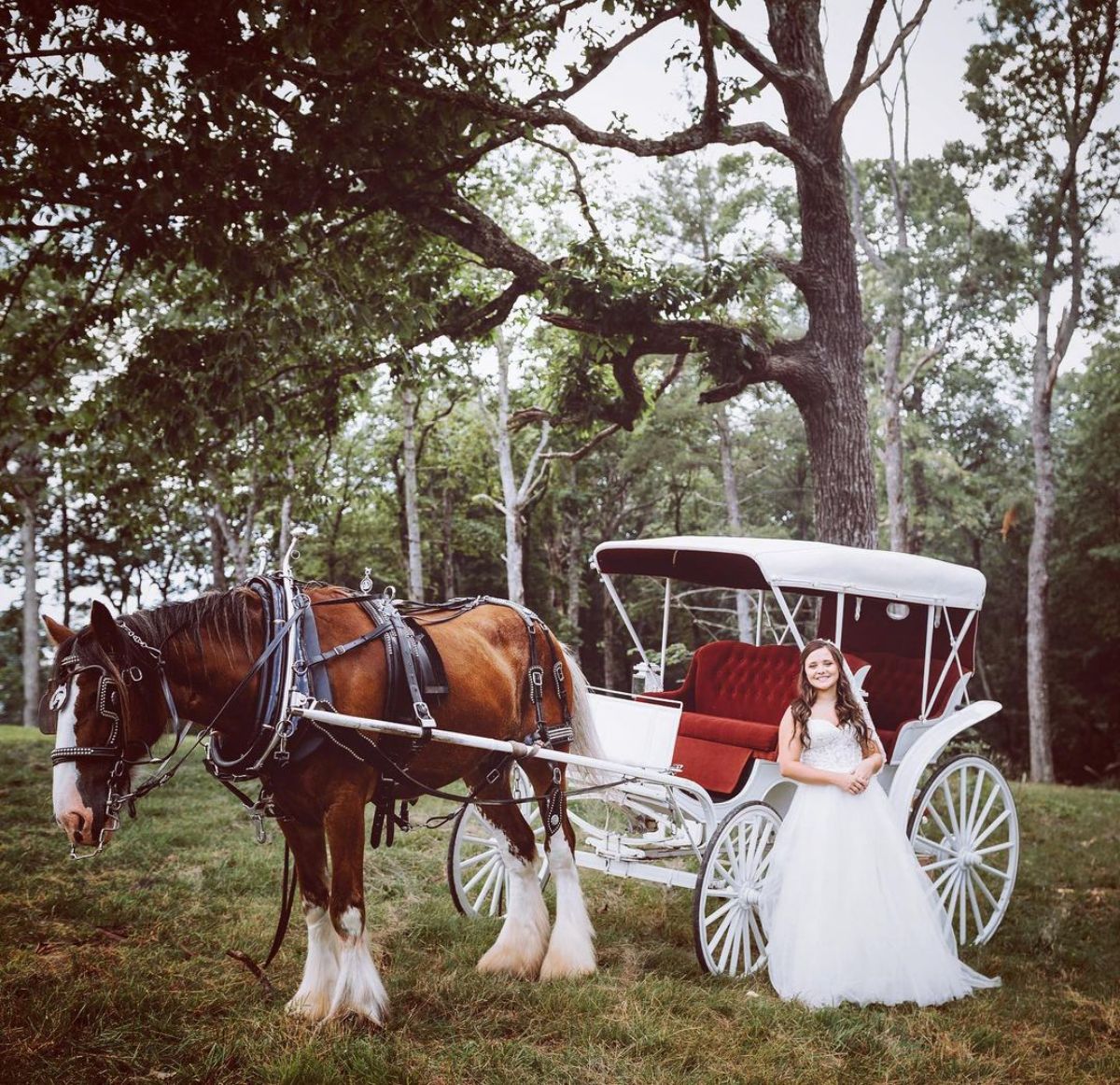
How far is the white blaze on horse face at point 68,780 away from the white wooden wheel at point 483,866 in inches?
86.4

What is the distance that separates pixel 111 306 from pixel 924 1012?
294 inches

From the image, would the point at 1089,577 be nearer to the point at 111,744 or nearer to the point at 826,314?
the point at 826,314

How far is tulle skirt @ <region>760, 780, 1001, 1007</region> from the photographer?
4.96 meters

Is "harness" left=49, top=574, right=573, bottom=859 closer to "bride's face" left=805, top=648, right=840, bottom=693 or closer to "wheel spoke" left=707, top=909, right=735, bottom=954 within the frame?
"wheel spoke" left=707, top=909, right=735, bottom=954

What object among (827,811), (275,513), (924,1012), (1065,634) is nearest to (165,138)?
(827,811)

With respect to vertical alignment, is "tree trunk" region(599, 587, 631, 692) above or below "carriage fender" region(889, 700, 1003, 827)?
below

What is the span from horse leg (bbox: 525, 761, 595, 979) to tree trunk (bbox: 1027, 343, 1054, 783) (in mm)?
16688

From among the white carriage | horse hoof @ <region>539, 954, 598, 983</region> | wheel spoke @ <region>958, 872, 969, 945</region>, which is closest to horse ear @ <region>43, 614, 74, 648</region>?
the white carriage

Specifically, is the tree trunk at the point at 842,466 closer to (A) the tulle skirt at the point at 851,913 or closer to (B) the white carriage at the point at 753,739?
(B) the white carriage at the point at 753,739

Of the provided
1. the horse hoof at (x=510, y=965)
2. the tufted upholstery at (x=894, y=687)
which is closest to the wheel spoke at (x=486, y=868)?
the horse hoof at (x=510, y=965)

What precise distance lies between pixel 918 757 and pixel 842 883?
1131 millimetres

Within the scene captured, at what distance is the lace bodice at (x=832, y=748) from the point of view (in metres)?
5.43

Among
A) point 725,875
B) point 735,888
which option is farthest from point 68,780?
point 735,888

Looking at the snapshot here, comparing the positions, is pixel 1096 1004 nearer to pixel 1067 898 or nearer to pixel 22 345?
pixel 1067 898
